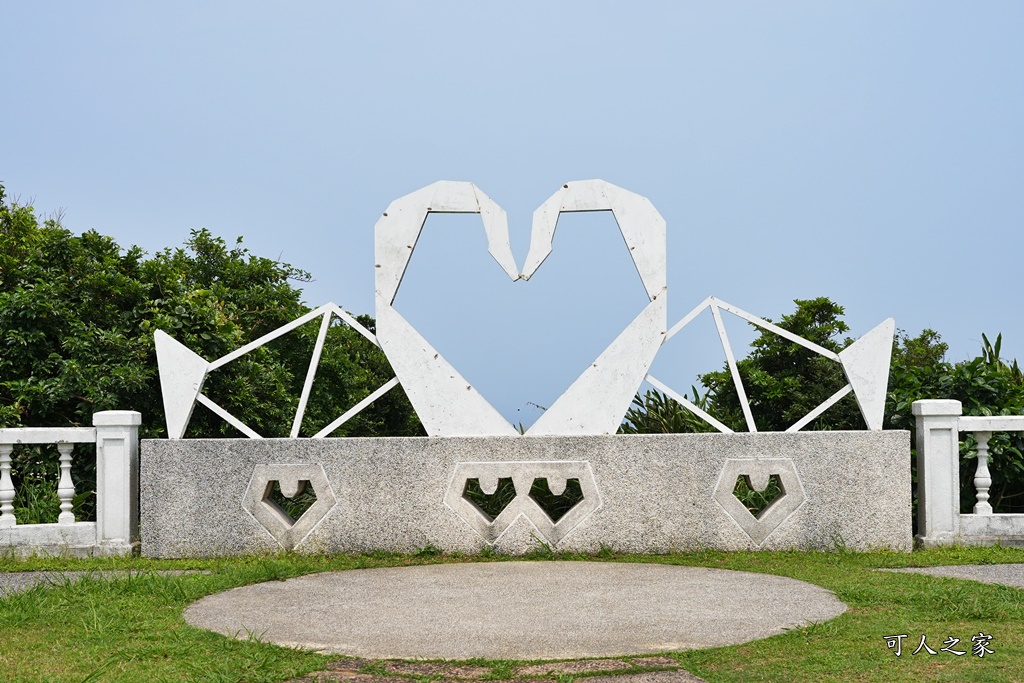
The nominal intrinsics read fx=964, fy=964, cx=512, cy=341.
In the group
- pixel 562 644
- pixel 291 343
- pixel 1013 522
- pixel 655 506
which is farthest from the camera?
pixel 291 343

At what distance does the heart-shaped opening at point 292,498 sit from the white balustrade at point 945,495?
4.98 metres

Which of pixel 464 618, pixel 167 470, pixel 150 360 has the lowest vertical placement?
pixel 464 618

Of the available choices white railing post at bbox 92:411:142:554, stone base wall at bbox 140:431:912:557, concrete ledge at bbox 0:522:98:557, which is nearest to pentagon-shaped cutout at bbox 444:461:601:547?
stone base wall at bbox 140:431:912:557

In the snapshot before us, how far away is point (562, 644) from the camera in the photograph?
449cm

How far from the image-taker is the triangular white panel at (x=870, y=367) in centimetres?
773

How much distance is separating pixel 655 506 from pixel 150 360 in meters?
6.12

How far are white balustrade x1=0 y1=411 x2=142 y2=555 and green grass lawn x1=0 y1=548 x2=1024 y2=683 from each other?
111cm

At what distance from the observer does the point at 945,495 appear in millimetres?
7789

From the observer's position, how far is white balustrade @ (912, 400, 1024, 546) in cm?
778

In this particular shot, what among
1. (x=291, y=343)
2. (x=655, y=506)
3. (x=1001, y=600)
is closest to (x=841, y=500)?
(x=655, y=506)

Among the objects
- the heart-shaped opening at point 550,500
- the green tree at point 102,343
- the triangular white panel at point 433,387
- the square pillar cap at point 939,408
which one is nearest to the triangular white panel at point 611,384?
the triangular white panel at point 433,387

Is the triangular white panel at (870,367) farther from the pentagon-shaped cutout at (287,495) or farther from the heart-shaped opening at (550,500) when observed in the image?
the pentagon-shaped cutout at (287,495)

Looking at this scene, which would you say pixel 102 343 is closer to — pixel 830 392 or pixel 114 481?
pixel 114 481

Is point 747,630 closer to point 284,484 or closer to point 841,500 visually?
point 841,500
